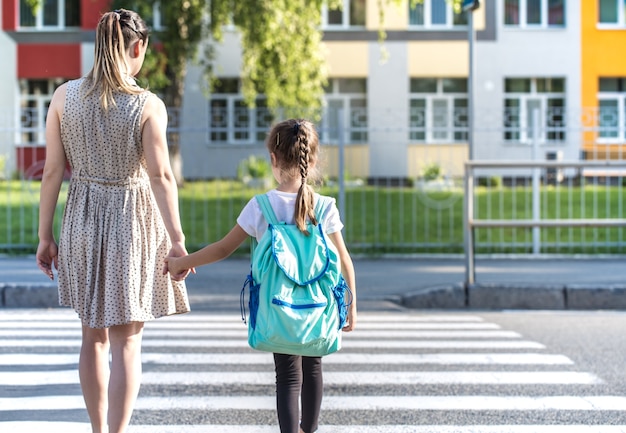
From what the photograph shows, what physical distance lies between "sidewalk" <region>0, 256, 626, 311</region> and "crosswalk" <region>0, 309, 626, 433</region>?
5.73ft

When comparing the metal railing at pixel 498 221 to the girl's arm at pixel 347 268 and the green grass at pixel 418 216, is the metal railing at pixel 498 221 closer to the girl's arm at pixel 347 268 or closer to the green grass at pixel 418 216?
the green grass at pixel 418 216

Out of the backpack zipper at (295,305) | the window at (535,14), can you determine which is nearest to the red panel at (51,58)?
the window at (535,14)

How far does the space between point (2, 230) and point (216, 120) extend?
3679 millimetres

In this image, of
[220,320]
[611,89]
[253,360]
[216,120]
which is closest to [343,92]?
[611,89]

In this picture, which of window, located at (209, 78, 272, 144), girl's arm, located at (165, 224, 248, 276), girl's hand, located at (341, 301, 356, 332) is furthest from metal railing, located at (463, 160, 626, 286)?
window, located at (209, 78, 272, 144)

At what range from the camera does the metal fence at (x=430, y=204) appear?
14.1 metres

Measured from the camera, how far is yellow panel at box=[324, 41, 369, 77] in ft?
101

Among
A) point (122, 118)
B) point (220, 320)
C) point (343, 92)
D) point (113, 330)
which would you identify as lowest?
point (220, 320)

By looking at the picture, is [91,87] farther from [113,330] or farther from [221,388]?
[221,388]

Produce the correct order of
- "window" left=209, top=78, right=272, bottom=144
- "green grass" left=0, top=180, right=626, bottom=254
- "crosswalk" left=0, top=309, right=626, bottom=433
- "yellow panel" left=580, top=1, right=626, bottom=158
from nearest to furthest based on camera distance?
"crosswalk" left=0, top=309, right=626, bottom=433 → "green grass" left=0, top=180, right=626, bottom=254 → "window" left=209, top=78, right=272, bottom=144 → "yellow panel" left=580, top=1, right=626, bottom=158

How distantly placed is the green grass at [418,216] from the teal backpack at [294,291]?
400 inches

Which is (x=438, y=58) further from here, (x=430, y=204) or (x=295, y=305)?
(x=295, y=305)

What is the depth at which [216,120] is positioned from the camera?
628 inches

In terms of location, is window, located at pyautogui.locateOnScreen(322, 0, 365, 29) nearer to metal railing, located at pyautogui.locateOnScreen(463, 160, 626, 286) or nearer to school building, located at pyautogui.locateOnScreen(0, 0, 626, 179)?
school building, located at pyautogui.locateOnScreen(0, 0, 626, 179)
